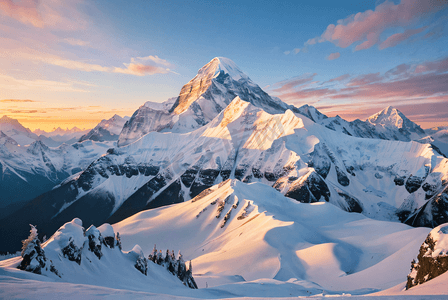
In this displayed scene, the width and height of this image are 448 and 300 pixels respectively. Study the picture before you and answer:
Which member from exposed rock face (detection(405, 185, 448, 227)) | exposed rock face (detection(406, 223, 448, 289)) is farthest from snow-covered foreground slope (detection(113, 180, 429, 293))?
exposed rock face (detection(405, 185, 448, 227))

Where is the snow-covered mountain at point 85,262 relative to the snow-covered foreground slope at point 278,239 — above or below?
above

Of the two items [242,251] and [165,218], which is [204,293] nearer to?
[242,251]

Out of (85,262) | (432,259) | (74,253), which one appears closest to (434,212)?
(432,259)

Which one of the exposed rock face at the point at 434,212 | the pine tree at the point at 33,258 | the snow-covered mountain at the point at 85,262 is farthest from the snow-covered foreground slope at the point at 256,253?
the exposed rock face at the point at 434,212

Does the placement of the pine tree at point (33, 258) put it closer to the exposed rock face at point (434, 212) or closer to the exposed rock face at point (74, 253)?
the exposed rock face at point (74, 253)

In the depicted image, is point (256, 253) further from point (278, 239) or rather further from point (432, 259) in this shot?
point (432, 259)

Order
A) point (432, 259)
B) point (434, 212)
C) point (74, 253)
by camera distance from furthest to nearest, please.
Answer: point (434, 212) → point (74, 253) → point (432, 259)
